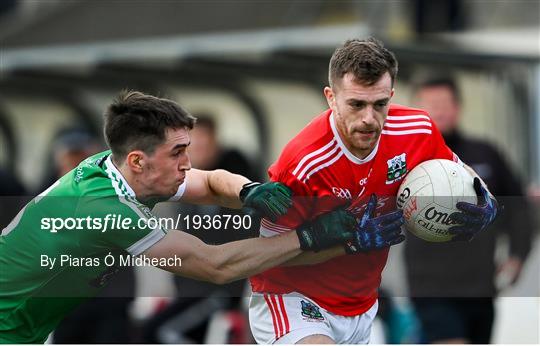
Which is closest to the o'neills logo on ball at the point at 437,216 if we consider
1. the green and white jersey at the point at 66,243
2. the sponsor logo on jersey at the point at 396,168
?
the sponsor logo on jersey at the point at 396,168

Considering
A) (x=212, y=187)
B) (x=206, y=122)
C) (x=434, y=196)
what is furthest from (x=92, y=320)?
(x=434, y=196)

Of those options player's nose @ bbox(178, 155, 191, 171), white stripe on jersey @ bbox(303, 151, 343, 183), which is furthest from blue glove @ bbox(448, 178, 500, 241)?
player's nose @ bbox(178, 155, 191, 171)

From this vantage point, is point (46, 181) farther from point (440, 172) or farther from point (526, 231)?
point (440, 172)

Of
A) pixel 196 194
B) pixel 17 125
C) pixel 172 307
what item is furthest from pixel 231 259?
pixel 17 125

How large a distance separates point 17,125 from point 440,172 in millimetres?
8802

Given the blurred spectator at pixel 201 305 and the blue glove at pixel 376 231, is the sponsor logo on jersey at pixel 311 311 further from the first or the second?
the blurred spectator at pixel 201 305

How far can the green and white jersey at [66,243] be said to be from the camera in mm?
6691

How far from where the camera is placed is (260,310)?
24.2 feet

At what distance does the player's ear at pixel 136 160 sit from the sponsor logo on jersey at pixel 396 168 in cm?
117

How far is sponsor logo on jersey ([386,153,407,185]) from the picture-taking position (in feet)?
22.7

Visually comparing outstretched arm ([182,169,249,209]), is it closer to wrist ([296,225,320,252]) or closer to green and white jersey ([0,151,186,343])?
green and white jersey ([0,151,186,343])

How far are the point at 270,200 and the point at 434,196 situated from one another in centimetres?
76

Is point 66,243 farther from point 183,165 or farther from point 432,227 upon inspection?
point 432,227

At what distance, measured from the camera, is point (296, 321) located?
7172 millimetres
